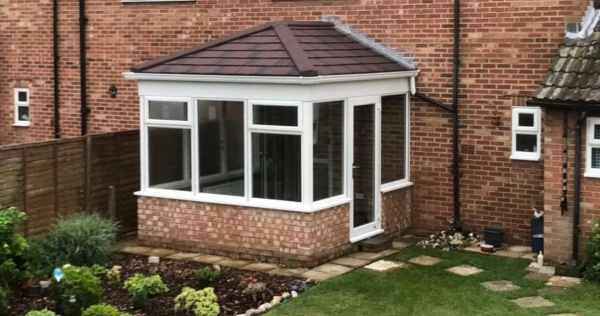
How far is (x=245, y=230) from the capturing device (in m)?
12.0

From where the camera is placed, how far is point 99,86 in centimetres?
1659

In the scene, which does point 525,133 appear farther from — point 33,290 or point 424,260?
point 33,290

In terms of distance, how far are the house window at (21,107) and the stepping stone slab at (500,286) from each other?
1079cm

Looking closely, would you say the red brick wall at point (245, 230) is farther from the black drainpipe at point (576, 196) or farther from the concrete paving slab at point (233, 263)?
the black drainpipe at point (576, 196)

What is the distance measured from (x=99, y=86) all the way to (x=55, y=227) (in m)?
5.24

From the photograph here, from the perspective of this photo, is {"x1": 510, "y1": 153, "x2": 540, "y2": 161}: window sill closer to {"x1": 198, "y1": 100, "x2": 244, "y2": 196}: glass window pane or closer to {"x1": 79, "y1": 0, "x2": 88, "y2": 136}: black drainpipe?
{"x1": 198, "y1": 100, "x2": 244, "y2": 196}: glass window pane

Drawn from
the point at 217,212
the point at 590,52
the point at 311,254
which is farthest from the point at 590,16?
the point at 217,212

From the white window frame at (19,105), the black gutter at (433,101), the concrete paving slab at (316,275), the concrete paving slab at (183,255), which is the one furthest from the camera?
the white window frame at (19,105)

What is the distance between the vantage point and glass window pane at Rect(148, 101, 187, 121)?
12633 millimetres

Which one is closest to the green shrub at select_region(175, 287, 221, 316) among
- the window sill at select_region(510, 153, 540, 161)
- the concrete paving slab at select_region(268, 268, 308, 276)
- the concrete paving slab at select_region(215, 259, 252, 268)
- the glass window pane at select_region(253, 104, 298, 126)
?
the concrete paving slab at select_region(268, 268, 308, 276)

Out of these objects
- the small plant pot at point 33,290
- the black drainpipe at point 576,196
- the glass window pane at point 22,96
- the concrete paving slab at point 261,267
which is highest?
the glass window pane at point 22,96

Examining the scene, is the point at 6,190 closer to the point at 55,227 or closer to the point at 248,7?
the point at 55,227

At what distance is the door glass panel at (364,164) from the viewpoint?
12625 millimetres

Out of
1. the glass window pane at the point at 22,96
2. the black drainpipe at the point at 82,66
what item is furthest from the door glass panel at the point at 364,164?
the glass window pane at the point at 22,96
